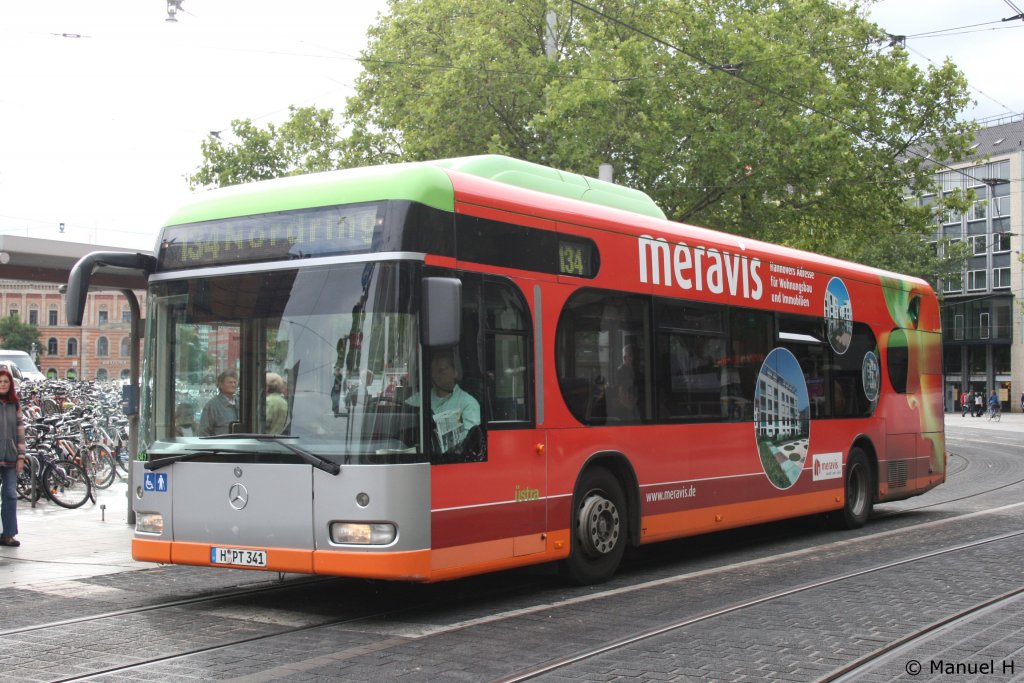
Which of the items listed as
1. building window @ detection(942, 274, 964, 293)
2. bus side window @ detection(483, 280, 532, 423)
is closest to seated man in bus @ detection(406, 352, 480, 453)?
bus side window @ detection(483, 280, 532, 423)

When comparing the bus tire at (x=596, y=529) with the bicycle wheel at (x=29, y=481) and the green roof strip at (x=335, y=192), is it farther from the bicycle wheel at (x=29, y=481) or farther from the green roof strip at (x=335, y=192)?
the bicycle wheel at (x=29, y=481)

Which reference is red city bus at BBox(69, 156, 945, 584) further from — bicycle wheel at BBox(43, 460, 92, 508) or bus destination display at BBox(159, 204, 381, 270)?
bicycle wheel at BBox(43, 460, 92, 508)

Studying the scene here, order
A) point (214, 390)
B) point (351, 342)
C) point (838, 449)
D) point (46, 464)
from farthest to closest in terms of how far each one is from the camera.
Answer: point (46, 464) → point (838, 449) → point (214, 390) → point (351, 342)

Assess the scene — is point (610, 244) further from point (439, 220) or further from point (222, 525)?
point (222, 525)

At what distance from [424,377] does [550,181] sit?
2920mm

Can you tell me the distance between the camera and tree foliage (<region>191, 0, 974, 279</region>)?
25.8 metres

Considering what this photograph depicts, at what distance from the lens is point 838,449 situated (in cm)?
1364

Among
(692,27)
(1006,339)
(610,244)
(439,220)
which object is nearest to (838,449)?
(610,244)

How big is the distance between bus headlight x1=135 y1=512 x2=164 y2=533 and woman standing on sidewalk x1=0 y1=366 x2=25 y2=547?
3.90 meters

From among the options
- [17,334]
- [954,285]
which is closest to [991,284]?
[954,285]

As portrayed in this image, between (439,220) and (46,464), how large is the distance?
31.3 feet

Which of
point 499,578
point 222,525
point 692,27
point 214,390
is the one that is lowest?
point 499,578

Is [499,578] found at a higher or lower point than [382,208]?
lower

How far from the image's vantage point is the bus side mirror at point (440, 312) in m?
7.61
